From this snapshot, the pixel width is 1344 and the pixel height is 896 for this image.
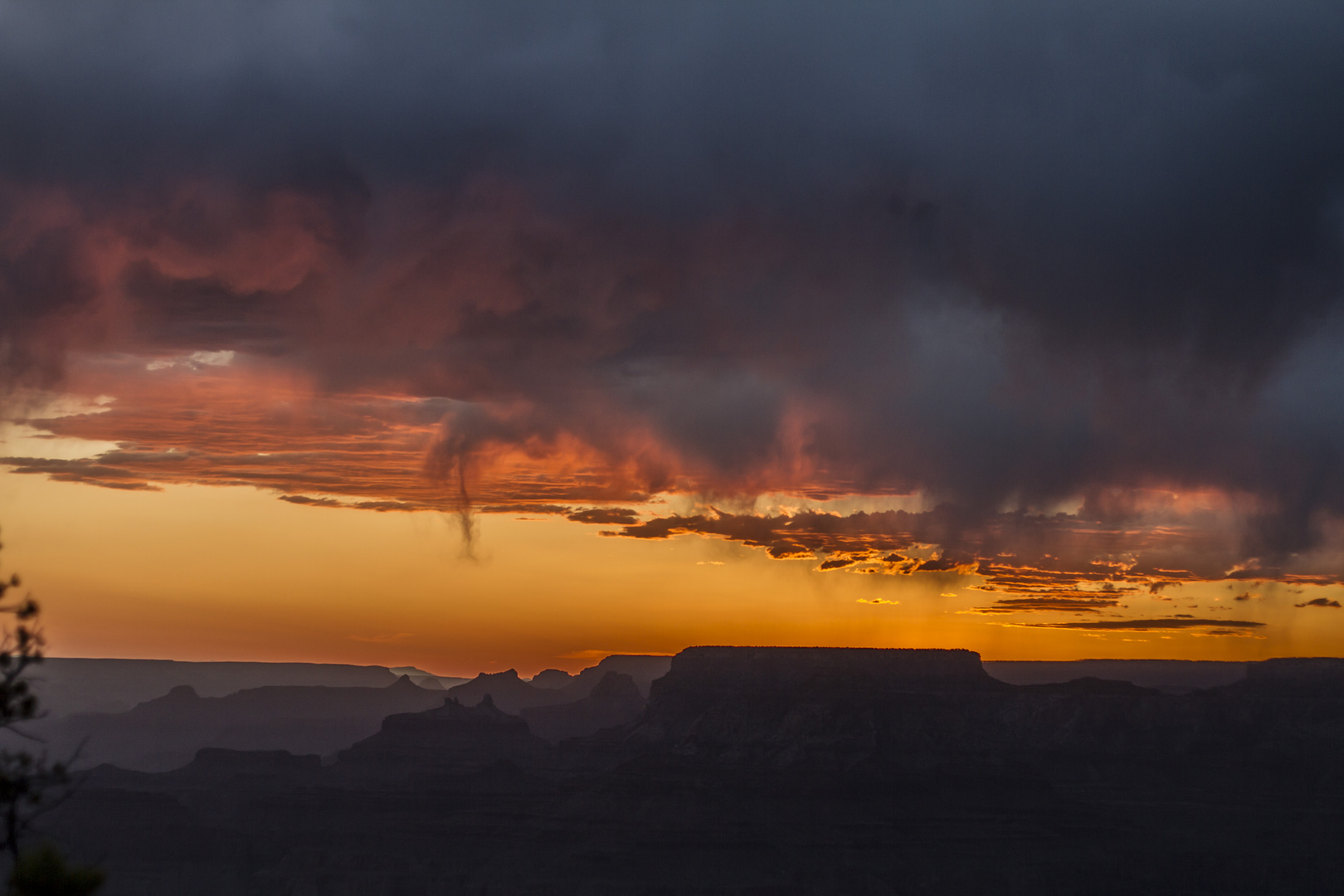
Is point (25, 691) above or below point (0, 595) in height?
below

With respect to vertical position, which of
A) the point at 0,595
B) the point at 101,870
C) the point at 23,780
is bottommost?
the point at 101,870

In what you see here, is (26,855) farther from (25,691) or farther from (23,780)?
(25,691)

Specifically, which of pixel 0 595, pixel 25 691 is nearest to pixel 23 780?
pixel 25 691

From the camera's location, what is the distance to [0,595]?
35719 mm

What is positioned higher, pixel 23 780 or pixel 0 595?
Answer: pixel 0 595

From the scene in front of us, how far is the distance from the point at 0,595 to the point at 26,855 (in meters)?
7.15

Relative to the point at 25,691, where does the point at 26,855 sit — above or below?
below

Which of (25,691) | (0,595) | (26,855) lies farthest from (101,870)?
(0,595)

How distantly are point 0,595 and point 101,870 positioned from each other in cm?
797

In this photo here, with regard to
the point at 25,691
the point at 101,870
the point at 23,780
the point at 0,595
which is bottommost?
the point at 101,870

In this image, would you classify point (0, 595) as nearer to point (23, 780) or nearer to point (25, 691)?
point (25, 691)

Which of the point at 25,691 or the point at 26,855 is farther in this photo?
the point at 25,691

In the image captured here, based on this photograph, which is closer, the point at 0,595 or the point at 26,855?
the point at 26,855

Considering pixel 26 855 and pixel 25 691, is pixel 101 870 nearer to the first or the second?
pixel 26 855
